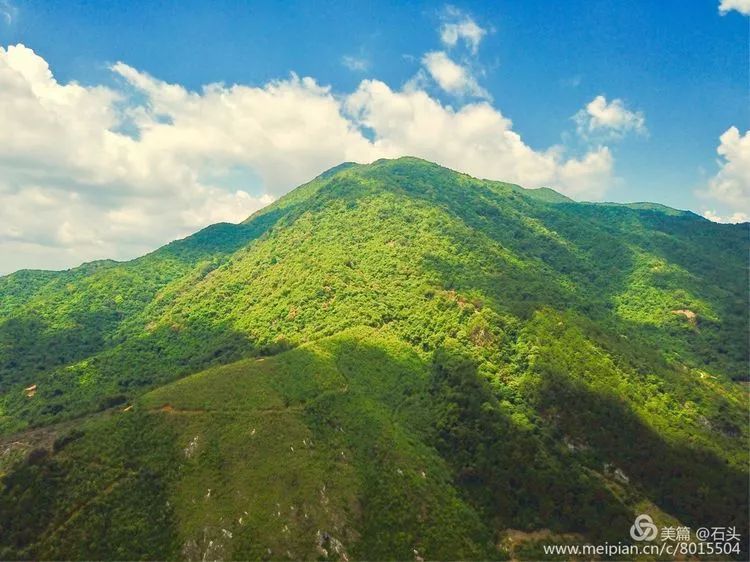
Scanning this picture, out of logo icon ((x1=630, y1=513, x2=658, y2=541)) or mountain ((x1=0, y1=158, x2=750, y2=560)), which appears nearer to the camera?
mountain ((x1=0, y1=158, x2=750, y2=560))

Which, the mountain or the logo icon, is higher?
the mountain

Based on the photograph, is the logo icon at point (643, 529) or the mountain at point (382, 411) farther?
the logo icon at point (643, 529)

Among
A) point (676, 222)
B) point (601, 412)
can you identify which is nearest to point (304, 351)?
point (601, 412)

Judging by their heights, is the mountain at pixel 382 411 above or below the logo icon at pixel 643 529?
above

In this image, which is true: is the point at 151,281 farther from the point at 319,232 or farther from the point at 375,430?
the point at 375,430
